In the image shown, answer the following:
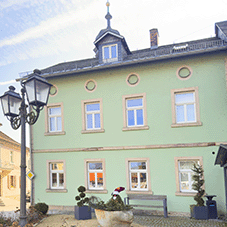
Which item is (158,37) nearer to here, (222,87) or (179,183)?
(222,87)

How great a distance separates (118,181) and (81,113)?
378 cm

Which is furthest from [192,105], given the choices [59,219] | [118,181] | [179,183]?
[59,219]

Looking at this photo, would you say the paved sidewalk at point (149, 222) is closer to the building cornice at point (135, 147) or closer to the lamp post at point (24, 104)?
the building cornice at point (135, 147)

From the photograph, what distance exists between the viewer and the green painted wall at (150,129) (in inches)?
480

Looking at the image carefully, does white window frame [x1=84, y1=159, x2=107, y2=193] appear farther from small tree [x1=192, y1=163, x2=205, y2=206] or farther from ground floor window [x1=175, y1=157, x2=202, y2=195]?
small tree [x1=192, y1=163, x2=205, y2=206]

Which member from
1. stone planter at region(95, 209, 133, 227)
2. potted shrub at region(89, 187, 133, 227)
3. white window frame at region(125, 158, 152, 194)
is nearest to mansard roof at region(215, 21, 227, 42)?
white window frame at region(125, 158, 152, 194)

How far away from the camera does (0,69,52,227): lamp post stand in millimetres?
6910

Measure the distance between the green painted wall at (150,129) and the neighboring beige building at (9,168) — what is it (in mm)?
19752

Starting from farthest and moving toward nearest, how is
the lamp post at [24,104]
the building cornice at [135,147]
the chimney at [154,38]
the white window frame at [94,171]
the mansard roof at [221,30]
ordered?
the chimney at [154,38] < the white window frame at [94,171] < the mansard roof at [221,30] < the building cornice at [135,147] < the lamp post at [24,104]

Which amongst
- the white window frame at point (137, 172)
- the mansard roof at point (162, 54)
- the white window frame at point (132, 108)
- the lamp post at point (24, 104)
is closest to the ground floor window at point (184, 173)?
the white window frame at point (137, 172)

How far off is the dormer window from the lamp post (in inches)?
282

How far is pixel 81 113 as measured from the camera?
14.5 meters

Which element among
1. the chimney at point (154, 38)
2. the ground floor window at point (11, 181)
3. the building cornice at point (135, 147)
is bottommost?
the ground floor window at point (11, 181)

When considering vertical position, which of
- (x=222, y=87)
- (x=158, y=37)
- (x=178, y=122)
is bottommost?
(x=178, y=122)
